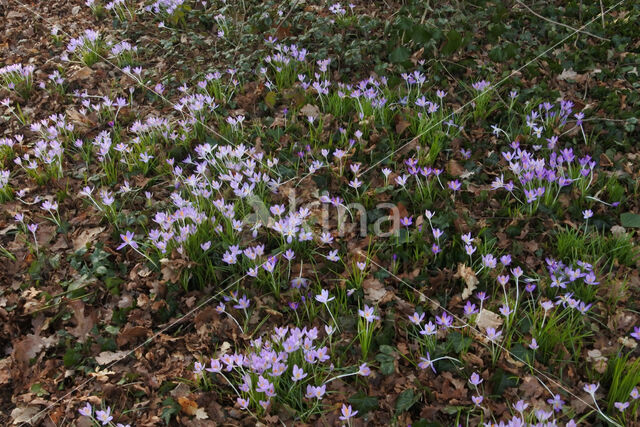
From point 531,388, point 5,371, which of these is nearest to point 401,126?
point 531,388

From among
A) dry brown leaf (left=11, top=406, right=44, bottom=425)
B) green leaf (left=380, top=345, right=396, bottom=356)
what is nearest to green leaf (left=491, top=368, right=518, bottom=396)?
green leaf (left=380, top=345, right=396, bottom=356)

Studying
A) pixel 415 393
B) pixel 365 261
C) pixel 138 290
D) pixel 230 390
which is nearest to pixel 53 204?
pixel 138 290

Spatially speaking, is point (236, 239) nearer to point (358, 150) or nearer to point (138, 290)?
point (138, 290)

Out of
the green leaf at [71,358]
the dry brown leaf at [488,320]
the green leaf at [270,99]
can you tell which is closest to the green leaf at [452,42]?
the green leaf at [270,99]

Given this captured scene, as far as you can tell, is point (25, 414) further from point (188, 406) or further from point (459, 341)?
point (459, 341)

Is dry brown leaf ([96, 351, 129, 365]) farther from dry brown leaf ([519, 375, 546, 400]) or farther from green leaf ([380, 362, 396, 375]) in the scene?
dry brown leaf ([519, 375, 546, 400])
